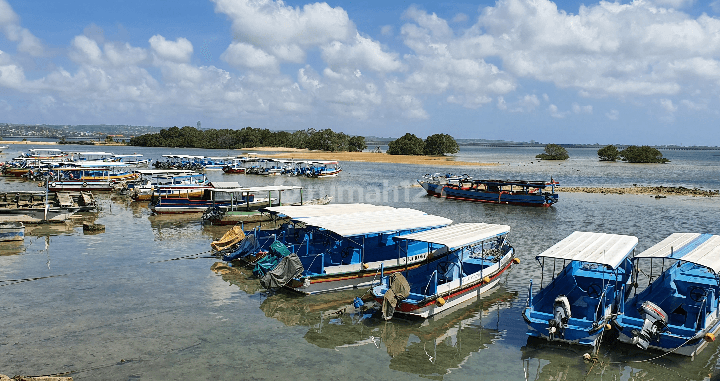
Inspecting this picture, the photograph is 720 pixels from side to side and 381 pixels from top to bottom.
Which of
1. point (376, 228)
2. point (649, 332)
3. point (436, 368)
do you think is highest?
point (376, 228)

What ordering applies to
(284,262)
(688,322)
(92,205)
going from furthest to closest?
(92,205)
(284,262)
(688,322)

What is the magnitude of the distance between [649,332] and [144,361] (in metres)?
13.7

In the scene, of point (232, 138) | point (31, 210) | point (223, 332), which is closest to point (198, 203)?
point (31, 210)

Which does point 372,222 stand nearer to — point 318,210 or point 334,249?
point 334,249

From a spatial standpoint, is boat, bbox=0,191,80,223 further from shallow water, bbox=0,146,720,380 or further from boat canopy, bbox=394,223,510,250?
boat canopy, bbox=394,223,510,250

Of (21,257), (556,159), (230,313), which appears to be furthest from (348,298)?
(556,159)

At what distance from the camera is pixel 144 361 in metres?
14.3

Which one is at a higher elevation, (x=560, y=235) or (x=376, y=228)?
(x=376, y=228)

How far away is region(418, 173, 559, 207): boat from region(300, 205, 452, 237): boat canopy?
2827 cm

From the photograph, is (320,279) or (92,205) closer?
(320,279)

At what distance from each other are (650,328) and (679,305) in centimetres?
266

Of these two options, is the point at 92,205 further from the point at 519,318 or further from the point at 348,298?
the point at 519,318

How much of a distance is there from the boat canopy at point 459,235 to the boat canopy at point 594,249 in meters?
2.88

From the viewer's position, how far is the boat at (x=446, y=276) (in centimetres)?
Result: 1750
